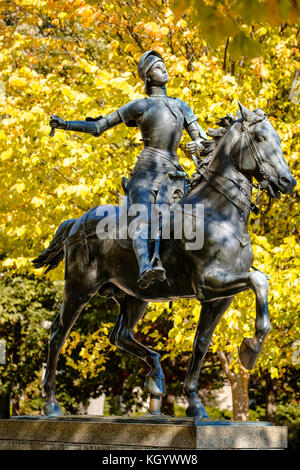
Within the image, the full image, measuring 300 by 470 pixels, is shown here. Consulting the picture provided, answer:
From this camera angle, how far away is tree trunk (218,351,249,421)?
14.0 meters

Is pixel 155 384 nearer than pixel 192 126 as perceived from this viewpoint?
Yes

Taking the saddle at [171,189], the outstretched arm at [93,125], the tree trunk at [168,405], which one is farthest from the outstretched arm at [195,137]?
the tree trunk at [168,405]

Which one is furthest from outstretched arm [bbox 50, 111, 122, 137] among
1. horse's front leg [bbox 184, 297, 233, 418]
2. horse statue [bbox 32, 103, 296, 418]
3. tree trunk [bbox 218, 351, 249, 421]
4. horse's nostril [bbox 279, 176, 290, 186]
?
tree trunk [bbox 218, 351, 249, 421]

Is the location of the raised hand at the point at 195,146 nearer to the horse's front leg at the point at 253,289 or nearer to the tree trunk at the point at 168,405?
the horse's front leg at the point at 253,289

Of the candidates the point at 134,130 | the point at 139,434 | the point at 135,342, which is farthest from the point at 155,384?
the point at 134,130

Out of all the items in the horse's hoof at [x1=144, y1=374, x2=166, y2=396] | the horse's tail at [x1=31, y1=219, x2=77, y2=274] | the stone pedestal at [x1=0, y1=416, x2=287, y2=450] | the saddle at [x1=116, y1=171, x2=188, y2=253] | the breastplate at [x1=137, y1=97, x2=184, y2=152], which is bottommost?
the stone pedestal at [x1=0, y1=416, x2=287, y2=450]

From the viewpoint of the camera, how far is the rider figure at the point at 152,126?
7.75m

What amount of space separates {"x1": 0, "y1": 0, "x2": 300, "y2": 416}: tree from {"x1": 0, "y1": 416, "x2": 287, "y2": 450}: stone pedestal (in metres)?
4.87

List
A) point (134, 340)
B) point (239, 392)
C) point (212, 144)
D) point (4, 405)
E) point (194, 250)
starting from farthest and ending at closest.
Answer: point (4, 405)
point (239, 392)
point (134, 340)
point (212, 144)
point (194, 250)

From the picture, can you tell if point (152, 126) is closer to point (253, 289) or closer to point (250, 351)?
point (253, 289)

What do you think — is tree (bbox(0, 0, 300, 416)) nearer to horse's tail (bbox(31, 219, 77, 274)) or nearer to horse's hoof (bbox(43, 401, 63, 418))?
horse's tail (bbox(31, 219, 77, 274))

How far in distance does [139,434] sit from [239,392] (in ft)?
25.5

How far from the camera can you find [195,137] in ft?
26.3

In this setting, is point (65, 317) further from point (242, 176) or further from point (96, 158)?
point (96, 158)
